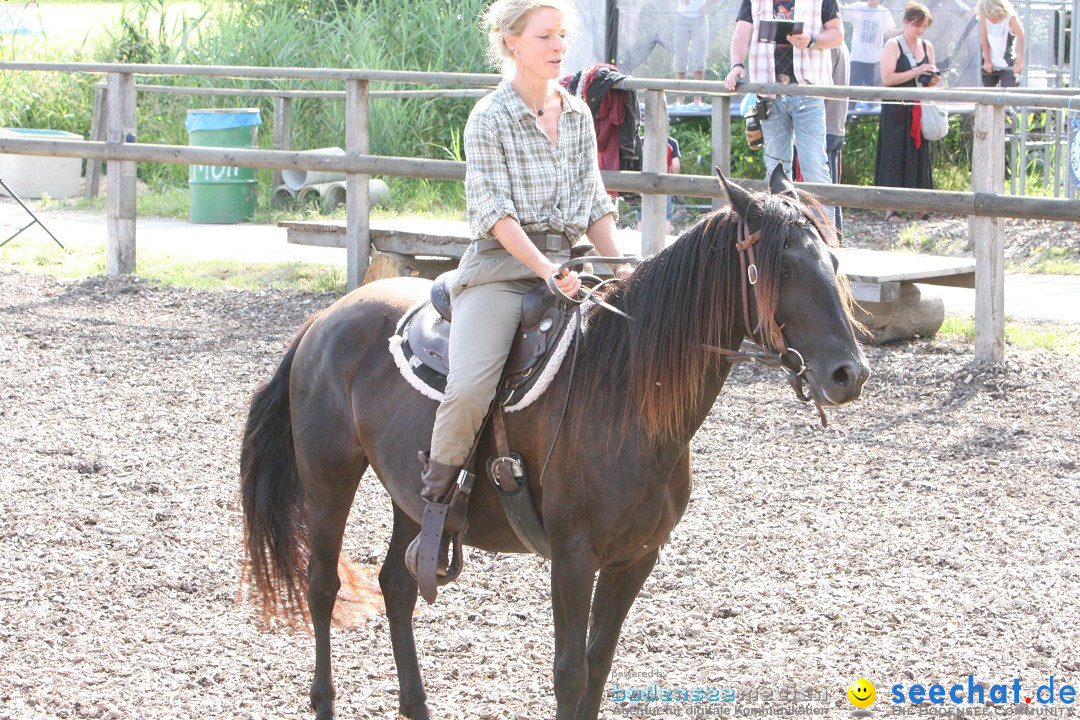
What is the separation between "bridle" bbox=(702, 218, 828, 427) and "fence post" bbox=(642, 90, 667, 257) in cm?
530

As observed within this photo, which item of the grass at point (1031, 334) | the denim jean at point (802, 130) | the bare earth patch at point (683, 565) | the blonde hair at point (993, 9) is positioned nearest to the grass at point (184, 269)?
the bare earth patch at point (683, 565)

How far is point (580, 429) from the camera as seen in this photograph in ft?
10.5

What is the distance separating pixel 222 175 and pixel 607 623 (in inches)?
444

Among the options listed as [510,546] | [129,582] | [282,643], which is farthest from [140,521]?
[510,546]

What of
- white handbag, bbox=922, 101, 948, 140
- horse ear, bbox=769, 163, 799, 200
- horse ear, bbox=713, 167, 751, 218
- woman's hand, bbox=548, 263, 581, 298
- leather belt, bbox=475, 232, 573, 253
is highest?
white handbag, bbox=922, 101, 948, 140

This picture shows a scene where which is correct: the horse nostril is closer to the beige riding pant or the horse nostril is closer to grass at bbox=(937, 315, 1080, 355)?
the beige riding pant

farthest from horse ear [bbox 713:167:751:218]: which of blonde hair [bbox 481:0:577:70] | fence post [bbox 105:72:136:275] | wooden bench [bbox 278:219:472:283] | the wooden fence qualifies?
fence post [bbox 105:72:136:275]

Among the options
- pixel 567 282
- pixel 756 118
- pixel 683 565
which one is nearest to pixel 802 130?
pixel 756 118

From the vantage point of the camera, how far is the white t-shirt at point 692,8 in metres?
13.1

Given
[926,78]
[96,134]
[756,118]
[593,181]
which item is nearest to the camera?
[593,181]

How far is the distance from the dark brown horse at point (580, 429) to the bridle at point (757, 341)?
0.04 ft

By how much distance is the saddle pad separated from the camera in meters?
3.28

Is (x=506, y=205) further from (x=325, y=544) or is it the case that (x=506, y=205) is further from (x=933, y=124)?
(x=933, y=124)

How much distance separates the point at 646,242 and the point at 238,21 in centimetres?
1067
